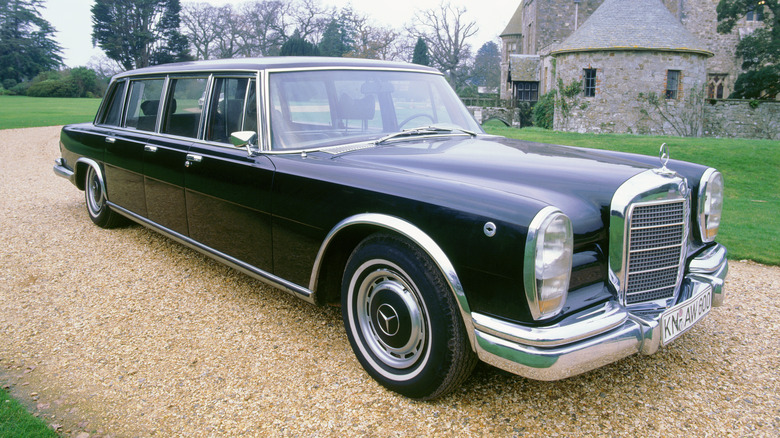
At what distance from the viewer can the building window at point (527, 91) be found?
43594 mm

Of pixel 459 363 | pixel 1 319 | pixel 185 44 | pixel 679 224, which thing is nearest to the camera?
pixel 459 363

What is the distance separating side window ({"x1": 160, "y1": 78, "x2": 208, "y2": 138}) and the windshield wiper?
1592mm

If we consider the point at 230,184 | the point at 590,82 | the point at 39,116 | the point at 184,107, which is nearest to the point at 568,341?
the point at 230,184

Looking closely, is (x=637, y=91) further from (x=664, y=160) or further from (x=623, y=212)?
(x=623, y=212)

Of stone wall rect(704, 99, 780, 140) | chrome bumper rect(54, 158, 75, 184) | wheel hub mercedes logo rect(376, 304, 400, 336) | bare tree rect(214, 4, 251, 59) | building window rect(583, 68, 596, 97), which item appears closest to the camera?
wheel hub mercedes logo rect(376, 304, 400, 336)

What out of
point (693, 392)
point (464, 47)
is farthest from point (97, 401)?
point (464, 47)

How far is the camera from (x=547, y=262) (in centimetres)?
221

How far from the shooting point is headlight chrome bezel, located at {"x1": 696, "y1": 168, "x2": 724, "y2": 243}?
3.24 metres

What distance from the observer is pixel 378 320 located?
2.86m

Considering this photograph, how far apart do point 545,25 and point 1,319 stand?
45237 mm

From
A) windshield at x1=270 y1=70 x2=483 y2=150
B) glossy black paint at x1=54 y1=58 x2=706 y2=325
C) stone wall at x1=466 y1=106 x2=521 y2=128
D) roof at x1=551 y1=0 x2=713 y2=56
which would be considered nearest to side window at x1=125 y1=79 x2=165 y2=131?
glossy black paint at x1=54 y1=58 x2=706 y2=325

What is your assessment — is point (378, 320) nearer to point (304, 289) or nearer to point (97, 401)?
point (304, 289)

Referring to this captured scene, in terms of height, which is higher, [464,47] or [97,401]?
[464,47]

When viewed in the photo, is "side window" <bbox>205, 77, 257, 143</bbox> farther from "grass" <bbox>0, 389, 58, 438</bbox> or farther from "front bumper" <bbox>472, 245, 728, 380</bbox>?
"front bumper" <bbox>472, 245, 728, 380</bbox>
